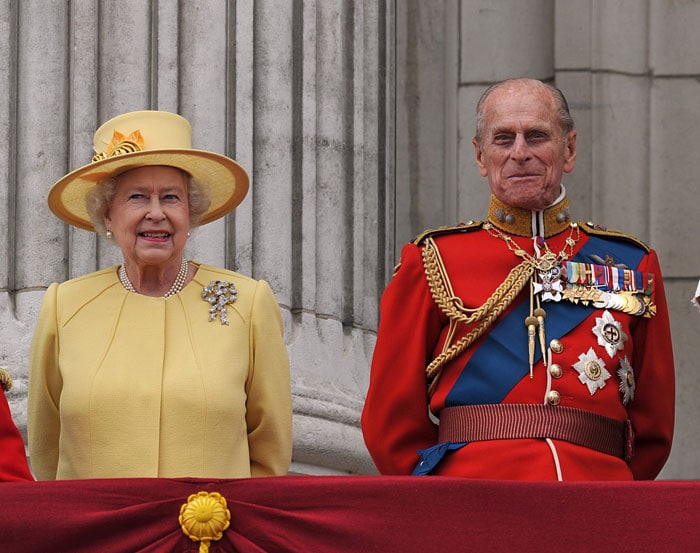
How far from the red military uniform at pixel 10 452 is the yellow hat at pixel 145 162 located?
760 mm

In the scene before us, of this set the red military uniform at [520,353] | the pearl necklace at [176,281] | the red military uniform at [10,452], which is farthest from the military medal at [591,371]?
the red military uniform at [10,452]

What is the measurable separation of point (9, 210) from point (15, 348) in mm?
453

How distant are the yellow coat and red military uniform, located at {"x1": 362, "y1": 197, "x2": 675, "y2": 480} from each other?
0.29 m

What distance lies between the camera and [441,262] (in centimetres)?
619

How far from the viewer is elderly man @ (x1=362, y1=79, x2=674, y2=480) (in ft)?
Result: 19.4

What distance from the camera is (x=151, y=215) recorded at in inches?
241

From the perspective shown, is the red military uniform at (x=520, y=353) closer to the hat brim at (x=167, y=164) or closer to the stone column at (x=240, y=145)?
the hat brim at (x=167, y=164)

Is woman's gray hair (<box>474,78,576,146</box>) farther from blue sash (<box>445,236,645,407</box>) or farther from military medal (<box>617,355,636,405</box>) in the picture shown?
military medal (<box>617,355,636,405</box>)

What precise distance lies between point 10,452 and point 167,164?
95cm

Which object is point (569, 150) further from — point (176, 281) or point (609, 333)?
point (176, 281)

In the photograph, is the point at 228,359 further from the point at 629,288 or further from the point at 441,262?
the point at 629,288

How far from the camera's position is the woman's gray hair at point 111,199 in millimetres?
6246

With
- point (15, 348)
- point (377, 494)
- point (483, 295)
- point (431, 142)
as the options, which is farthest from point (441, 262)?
point (431, 142)

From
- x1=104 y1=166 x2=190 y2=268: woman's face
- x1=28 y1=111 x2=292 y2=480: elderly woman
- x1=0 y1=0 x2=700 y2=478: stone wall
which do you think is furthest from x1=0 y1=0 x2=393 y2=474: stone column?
x1=104 y1=166 x2=190 y2=268: woman's face
